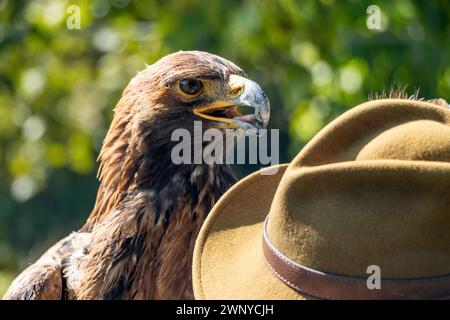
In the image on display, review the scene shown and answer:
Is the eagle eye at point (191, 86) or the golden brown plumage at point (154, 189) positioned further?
the eagle eye at point (191, 86)

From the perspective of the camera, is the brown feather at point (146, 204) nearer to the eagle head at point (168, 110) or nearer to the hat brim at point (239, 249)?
the eagle head at point (168, 110)

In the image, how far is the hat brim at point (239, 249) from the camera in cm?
277

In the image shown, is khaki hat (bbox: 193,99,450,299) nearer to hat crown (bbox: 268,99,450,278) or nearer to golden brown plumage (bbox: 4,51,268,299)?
hat crown (bbox: 268,99,450,278)

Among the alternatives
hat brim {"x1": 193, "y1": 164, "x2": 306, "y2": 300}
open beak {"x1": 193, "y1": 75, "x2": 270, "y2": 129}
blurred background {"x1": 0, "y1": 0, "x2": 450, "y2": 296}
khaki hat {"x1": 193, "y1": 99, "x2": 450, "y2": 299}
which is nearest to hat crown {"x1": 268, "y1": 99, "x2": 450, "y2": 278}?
khaki hat {"x1": 193, "y1": 99, "x2": 450, "y2": 299}

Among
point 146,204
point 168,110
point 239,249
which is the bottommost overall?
point 146,204

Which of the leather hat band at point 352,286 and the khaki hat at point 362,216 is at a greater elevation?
the khaki hat at point 362,216

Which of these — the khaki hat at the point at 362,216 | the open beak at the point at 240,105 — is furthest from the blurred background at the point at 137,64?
the khaki hat at the point at 362,216

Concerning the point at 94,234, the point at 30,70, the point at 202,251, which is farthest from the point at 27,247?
the point at 202,251

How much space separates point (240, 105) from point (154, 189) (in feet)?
1.64

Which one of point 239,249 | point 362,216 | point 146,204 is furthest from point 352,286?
point 146,204

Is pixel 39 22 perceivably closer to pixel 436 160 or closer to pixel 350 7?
pixel 350 7

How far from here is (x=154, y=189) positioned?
445 cm

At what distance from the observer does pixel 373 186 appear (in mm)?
2621

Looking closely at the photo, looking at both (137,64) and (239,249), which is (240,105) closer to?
(239,249)
